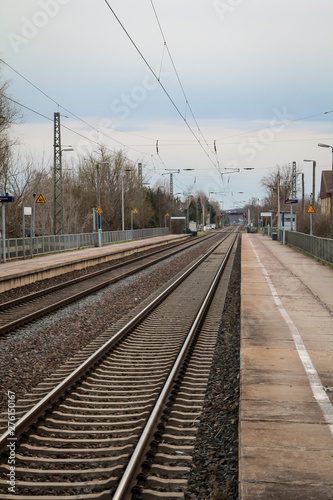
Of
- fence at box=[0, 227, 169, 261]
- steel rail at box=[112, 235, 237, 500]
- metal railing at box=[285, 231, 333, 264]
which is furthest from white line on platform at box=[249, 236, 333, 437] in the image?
fence at box=[0, 227, 169, 261]

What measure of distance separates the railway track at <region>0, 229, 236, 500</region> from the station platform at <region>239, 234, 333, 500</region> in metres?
0.68

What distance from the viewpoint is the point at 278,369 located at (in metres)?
8.11

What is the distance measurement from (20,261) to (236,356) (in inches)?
760

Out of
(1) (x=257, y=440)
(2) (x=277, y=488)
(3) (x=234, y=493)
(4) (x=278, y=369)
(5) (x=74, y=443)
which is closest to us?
(2) (x=277, y=488)

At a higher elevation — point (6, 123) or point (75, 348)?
point (6, 123)

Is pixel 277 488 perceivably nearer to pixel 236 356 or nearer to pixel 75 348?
pixel 236 356

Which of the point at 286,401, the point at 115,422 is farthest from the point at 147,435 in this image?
the point at 286,401

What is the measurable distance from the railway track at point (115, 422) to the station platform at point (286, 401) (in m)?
0.68

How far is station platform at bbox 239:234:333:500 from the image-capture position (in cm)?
447

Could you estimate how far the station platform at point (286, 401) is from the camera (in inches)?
176

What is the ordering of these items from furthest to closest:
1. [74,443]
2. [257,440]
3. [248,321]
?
1. [248,321]
2. [74,443]
3. [257,440]

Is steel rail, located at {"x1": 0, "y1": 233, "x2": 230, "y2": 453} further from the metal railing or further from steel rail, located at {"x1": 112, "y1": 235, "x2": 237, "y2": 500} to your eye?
the metal railing

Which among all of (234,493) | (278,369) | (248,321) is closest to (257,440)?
(234,493)

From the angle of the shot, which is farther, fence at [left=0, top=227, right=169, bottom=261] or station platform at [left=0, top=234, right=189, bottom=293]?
fence at [left=0, top=227, right=169, bottom=261]
